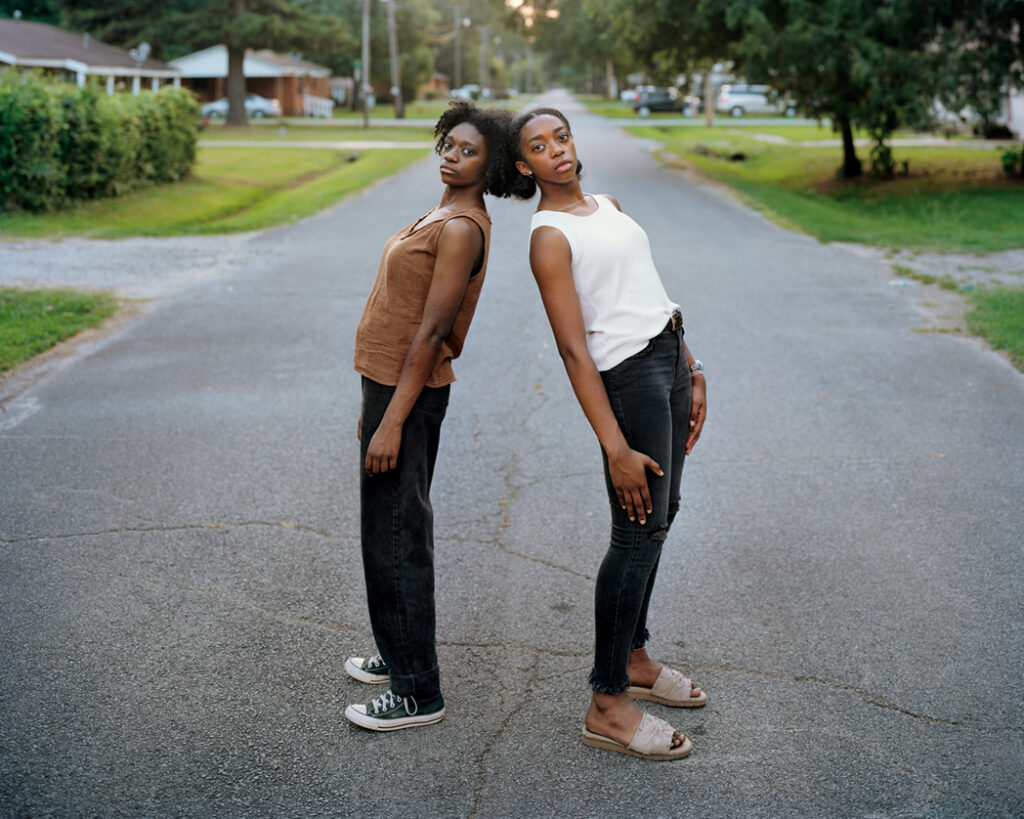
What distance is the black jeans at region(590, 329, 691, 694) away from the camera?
3094 millimetres

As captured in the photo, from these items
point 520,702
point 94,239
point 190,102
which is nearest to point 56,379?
point 520,702

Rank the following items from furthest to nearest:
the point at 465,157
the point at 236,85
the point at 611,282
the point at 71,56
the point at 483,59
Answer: the point at 483,59, the point at 236,85, the point at 71,56, the point at 465,157, the point at 611,282

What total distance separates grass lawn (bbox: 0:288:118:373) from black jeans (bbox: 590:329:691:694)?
251 inches

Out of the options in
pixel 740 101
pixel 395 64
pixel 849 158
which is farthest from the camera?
pixel 740 101

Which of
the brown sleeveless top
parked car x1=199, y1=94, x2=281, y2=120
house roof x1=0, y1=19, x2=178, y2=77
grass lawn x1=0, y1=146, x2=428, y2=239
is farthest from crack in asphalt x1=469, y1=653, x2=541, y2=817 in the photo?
parked car x1=199, y1=94, x2=281, y2=120

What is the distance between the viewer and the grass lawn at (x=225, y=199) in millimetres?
16281

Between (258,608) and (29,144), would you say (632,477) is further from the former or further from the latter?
(29,144)

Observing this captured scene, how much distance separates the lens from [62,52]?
40969mm

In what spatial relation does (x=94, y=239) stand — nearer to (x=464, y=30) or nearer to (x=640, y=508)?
(x=640, y=508)

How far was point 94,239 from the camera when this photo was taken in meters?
15.3

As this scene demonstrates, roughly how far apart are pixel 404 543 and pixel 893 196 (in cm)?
1915

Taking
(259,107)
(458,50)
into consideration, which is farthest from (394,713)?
(458,50)

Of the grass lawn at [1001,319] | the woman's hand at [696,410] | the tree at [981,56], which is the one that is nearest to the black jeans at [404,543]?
the woman's hand at [696,410]

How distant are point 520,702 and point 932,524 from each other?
8.41 feet
